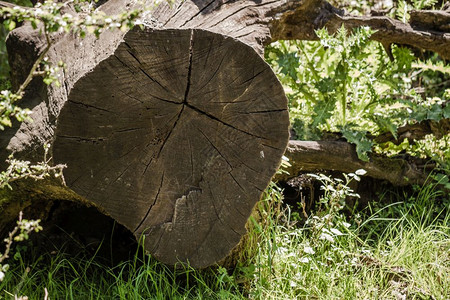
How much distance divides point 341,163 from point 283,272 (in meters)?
1.06

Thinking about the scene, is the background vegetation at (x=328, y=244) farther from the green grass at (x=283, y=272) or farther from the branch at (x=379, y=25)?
the branch at (x=379, y=25)

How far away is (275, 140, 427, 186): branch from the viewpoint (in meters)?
3.88

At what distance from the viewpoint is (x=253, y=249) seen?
3.31 m

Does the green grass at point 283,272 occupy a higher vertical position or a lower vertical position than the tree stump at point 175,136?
lower

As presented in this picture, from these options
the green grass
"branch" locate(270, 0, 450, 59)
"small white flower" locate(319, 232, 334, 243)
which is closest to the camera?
the green grass

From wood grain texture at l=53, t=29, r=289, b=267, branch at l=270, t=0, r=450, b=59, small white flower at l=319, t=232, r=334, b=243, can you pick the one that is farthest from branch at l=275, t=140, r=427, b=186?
wood grain texture at l=53, t=29, r=289, b=267

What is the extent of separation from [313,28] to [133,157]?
Result: 182 centimetres

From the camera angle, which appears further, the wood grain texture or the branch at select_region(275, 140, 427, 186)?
the branch at select_region(275, 140, 427, 186)

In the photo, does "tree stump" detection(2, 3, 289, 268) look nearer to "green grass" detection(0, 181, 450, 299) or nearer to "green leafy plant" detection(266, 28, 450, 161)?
"green grass" detection(0, 181, 450, 299)

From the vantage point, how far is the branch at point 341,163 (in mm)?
3881

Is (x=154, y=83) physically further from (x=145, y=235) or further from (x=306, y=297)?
(x=306, y=297)

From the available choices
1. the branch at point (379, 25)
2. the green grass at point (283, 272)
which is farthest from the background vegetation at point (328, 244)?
the branch at point (379, 25)

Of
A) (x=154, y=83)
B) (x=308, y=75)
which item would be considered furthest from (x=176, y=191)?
(x=308, y=75)

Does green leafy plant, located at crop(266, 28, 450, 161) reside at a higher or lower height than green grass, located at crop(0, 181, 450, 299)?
higher
